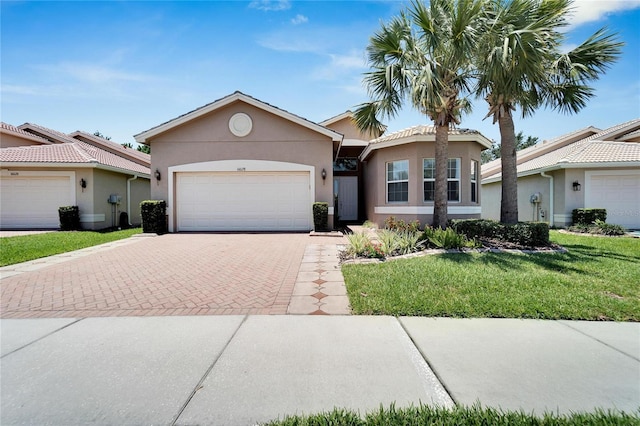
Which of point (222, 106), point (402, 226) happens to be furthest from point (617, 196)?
point (222, 106)

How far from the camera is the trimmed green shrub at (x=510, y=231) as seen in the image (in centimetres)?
823

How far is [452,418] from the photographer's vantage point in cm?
211

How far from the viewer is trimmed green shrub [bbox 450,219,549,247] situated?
823 centimetres

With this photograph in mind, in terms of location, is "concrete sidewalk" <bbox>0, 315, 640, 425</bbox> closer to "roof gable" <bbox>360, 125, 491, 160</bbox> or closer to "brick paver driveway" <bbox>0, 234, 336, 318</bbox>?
"brick paver driveway" <bbox>0, 234, 336, 318</bbox>

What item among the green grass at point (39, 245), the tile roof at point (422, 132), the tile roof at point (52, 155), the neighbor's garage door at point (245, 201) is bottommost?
the green grass at point (39, 245)

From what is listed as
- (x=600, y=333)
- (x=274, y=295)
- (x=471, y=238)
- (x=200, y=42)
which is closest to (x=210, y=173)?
(x=200, y=42)

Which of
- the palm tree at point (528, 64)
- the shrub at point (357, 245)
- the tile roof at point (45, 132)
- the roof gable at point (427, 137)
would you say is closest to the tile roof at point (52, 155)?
the tile roof at point (45, 132)

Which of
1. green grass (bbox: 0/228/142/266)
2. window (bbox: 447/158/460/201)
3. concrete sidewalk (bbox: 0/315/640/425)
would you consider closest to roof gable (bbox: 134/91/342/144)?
green grass (bbox: 0/228/142/266)

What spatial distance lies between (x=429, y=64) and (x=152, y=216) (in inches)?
456

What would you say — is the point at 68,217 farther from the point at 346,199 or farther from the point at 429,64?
the point at 429,64

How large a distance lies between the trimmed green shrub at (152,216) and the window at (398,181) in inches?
393

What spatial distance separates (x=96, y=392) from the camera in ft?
8.13

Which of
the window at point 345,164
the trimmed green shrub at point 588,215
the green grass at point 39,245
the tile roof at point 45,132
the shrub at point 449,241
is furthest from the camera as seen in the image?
the window at point 345,164

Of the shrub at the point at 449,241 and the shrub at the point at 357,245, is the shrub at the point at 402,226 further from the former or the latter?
the shrub at the point at 357,245
